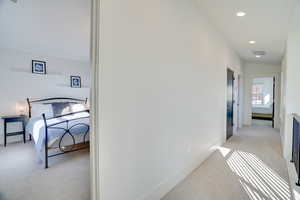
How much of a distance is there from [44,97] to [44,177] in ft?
9.84

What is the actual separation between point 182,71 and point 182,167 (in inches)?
55.7

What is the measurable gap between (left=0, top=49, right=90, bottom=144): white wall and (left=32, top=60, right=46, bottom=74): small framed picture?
0.09 meters

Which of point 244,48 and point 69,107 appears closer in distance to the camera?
point 69,107

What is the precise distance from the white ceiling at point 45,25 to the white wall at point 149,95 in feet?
3.83

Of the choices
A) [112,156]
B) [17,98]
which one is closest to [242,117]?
[112,156]

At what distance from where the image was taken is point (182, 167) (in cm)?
257

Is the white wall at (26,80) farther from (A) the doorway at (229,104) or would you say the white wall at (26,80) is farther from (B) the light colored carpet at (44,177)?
(A) the doorway at (229,104)

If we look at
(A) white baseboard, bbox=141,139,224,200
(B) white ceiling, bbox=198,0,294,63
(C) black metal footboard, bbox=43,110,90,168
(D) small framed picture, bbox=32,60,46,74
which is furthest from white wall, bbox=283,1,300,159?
(D) small framed picture, bbox=32,60,46,74

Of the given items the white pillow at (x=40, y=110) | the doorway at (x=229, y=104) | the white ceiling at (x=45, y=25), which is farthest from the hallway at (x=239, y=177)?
the white pillow at (x=40, y=110)

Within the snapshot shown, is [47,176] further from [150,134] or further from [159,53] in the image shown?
[159,53]

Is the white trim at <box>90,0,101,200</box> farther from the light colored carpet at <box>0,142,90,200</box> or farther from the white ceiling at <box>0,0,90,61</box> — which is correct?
the white ceiling at <box>0,0,90,61</box>

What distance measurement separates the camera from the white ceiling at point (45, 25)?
2350 mm

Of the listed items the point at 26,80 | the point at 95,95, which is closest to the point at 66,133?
the point at 95,95

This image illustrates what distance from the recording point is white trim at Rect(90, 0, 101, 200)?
136 cm
